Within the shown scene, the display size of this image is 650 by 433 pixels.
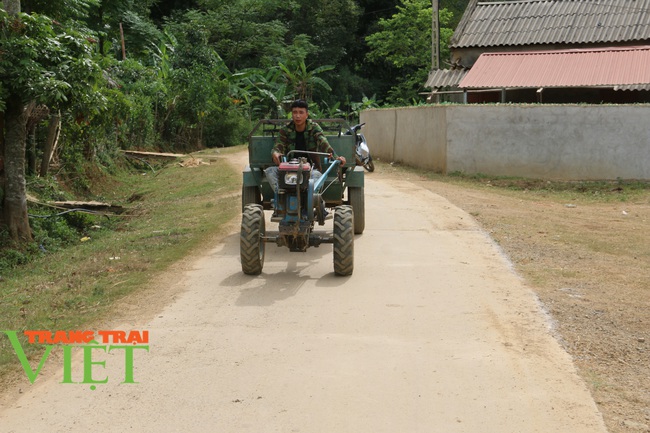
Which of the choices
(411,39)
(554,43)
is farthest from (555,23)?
(411,39)

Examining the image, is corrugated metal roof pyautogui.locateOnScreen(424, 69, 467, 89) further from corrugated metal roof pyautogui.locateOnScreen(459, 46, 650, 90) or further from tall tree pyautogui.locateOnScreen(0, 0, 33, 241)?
tall tree pyautogui.locateOnScreen(0, 0, 33, 241)

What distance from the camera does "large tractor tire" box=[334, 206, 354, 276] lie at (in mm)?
7984

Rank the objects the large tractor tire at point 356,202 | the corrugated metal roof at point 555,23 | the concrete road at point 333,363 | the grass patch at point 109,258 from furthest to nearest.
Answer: the corrugated metal roof at point 555,23 < the large tractor tire at point 356,202 < the grass patch at point 109,258 < the concrete road at point 333,363

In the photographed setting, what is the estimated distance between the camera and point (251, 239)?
26.2ft

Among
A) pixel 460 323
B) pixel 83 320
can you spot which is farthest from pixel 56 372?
pixel 460 323

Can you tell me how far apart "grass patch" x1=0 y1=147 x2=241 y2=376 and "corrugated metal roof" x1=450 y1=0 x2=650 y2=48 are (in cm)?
1313

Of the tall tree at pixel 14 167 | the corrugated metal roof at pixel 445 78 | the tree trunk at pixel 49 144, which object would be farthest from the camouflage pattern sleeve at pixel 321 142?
the corrugated metal roof at pixel 445 78

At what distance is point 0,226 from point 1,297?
124 inches

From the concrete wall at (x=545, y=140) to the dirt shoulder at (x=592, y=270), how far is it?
1068 millimetres

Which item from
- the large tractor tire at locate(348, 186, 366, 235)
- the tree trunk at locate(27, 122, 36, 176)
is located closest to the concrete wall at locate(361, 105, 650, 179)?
the large tractor tire at locate(348, 186, 366, 235)

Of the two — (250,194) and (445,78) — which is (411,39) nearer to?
(445,78)

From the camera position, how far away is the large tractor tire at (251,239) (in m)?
8.01

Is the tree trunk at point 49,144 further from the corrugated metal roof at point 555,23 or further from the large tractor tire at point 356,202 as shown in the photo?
the corrugated metal roof at point 555,23

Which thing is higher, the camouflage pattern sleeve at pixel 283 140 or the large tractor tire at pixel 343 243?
the camouflage pattern sleeve at pixel 283 140
